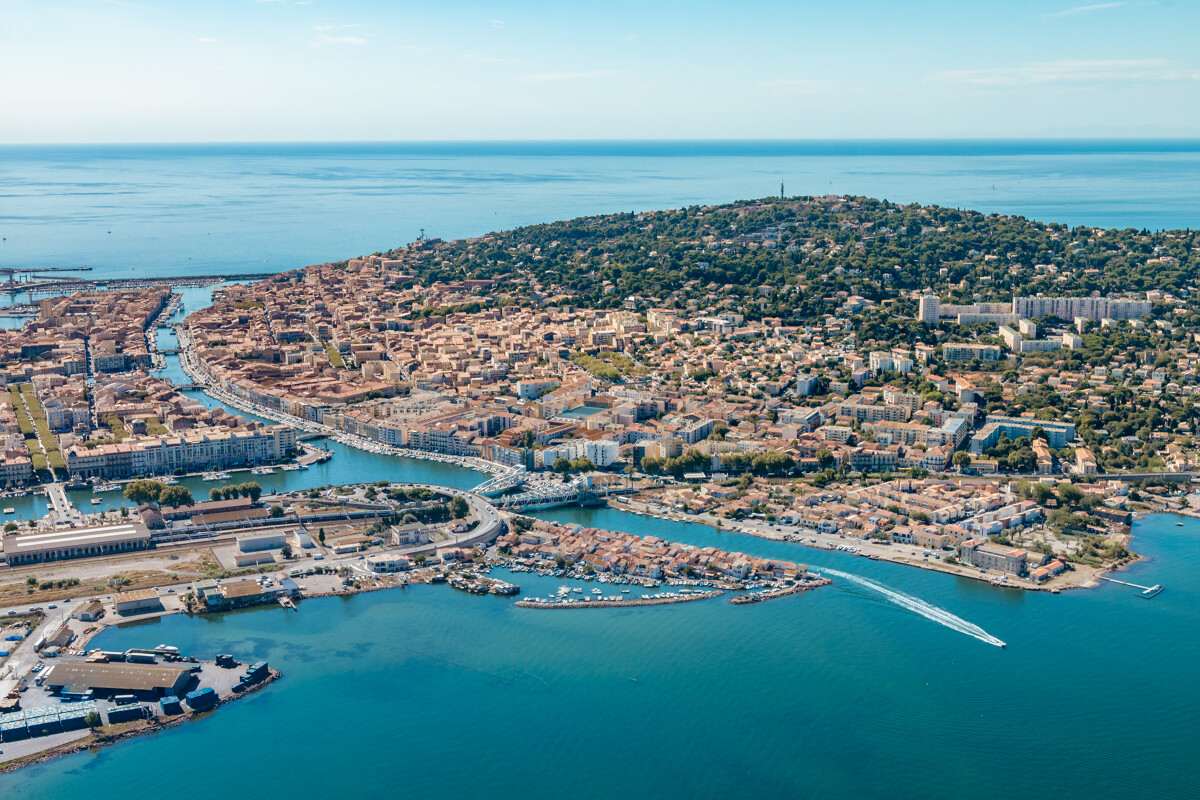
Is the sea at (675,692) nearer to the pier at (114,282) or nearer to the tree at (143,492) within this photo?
the tree at (143,492)

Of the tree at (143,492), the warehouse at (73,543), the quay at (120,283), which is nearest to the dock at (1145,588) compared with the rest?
the warehouse at (73,543)

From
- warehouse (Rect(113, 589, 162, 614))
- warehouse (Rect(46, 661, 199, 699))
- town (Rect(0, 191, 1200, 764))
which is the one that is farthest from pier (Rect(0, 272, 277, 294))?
warehouse (Rect(46, 661, 199, 699))

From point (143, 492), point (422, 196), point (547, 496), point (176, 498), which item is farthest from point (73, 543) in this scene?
point (422, 196)

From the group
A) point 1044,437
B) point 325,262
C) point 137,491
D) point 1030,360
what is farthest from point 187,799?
point 325,262

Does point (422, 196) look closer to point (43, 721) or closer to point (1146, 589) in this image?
point (1146, 589)

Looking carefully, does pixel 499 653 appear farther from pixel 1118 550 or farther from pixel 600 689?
pixel 1118 550
